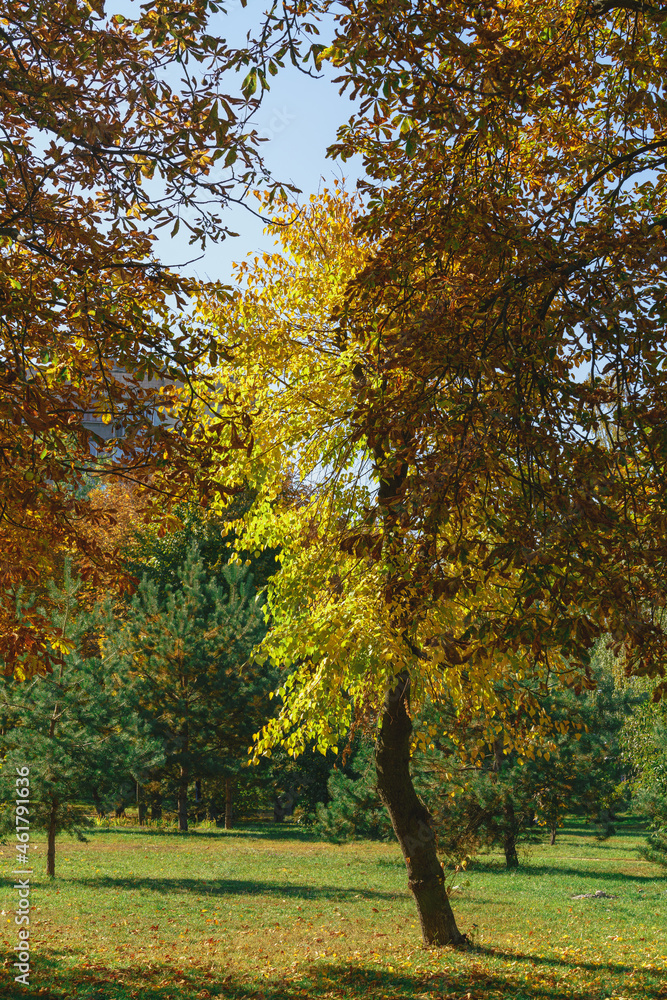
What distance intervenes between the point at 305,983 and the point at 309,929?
3479mm

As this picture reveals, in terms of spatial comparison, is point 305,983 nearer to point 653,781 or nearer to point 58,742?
point 58,742

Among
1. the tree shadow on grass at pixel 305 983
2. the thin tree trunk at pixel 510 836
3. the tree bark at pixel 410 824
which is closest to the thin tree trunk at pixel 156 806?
the thin tree trunk at pixel 510 836

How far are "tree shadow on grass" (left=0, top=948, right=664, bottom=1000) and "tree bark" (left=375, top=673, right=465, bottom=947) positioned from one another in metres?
0.70

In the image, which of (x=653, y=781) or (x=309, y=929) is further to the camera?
(x=653, y=781)

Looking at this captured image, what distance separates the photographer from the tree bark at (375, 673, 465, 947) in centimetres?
942

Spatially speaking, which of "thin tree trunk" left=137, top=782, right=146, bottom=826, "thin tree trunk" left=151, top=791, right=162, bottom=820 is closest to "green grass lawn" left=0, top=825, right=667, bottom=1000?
"thin tree trunk" left=137, top=782, right=146, bottom=826

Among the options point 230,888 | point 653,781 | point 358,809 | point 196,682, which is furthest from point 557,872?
point 196,682

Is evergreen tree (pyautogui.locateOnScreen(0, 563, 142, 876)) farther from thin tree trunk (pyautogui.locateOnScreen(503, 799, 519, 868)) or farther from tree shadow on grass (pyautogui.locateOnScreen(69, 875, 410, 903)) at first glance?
thin tree trunk (pyautogui.locateOnScreen(503, 799, 519, 868))

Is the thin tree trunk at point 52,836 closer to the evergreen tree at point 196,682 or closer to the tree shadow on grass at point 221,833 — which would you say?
the tree shadow on grass at point 221,833

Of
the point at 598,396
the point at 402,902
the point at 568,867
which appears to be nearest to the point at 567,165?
the point at 598,396

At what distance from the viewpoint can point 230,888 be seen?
586 inches

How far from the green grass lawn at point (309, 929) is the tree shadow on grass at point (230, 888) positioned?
1.7 inches

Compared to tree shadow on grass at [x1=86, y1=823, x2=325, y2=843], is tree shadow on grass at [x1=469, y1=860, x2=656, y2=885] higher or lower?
tree shadow on grass at [x1=86, y1=823, x2=325, y2=843]

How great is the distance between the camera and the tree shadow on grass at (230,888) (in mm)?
14367
